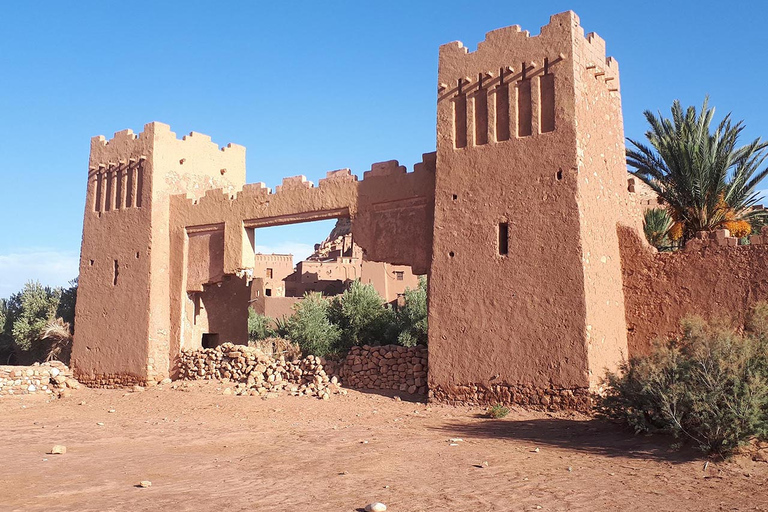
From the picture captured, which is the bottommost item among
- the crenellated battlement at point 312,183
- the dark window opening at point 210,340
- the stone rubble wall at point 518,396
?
the stone rubble wall at point 518,396

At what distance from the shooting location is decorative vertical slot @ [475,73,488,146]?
12773 millimetres

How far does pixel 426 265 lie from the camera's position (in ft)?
45.0

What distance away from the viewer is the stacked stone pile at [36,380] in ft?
54.8

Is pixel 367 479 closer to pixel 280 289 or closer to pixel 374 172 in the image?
pixel 374 172

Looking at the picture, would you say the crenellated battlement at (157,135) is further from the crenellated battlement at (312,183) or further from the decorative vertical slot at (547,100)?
the decorative vertical slot at (547,100)

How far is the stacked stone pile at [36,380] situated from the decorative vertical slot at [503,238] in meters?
11.1

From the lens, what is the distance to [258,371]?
15.4 m

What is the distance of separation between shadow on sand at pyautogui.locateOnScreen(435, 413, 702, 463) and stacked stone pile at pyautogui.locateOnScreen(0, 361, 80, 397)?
35.5 feet

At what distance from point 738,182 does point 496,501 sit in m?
10.7

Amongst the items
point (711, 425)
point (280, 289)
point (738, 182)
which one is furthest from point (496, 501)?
point (280, 289)

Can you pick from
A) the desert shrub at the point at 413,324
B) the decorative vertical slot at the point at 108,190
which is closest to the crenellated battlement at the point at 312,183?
the decorative vertical slot at the point at 108,190

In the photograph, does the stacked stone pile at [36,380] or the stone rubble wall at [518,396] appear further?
the stacked stone pile at [36,380]

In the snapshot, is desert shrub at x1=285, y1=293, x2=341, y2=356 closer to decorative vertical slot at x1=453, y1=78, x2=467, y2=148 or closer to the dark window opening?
the dark window opening

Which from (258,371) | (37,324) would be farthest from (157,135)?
(37,324)
